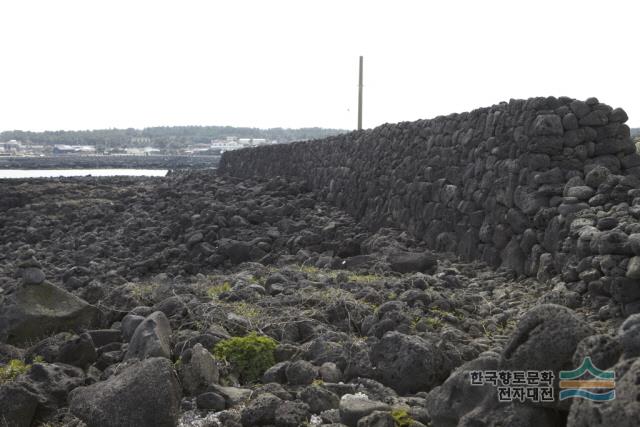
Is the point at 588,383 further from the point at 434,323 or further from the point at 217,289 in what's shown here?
the point at 217,289

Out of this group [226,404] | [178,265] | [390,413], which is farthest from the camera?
[178,265]

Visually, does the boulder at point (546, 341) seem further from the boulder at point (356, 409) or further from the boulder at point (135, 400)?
the boulder at point (135, 400)

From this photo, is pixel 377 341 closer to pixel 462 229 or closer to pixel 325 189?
pixel 462 229

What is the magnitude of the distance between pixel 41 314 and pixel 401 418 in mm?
4100

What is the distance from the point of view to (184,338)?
219 inches

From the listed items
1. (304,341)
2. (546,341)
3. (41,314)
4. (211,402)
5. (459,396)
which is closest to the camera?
(546,341)

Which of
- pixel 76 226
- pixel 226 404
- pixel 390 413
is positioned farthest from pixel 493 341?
pixel 76 226

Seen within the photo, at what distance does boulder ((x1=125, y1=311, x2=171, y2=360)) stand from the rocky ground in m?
0.01

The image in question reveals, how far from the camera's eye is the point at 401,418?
3.85m

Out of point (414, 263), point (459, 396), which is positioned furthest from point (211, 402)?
point (414, 263)

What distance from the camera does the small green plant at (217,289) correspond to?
A: 7.55 m

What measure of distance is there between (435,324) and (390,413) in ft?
7.16

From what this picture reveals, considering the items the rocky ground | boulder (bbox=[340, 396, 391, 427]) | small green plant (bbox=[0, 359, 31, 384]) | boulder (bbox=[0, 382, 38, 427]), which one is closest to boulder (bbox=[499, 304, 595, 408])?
the rocky ground

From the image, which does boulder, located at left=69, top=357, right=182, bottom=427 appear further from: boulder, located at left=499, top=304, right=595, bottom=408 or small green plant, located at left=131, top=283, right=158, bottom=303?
small green plant, located at left=131, top=283, right=158, bottom=303
